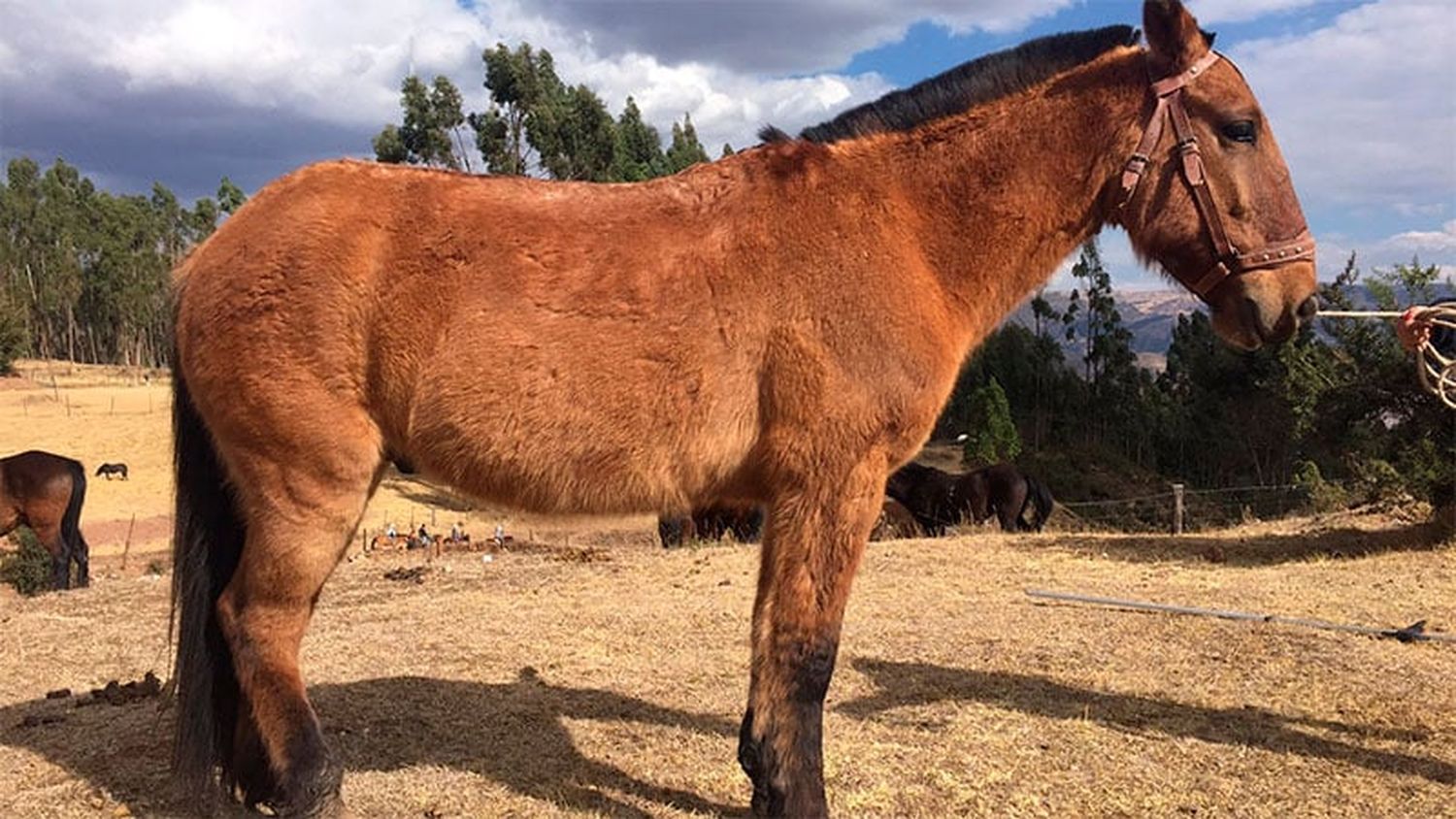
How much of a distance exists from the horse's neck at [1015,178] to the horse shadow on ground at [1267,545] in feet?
26.6

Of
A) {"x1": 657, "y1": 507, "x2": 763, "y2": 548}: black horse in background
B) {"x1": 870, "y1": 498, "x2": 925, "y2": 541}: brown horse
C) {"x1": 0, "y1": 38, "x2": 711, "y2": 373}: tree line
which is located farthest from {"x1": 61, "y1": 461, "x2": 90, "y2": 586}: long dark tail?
{"x1": 0, "y1": 38, "x2": 711, "y2": 373}: tree line

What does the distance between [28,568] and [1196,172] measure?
14471mm

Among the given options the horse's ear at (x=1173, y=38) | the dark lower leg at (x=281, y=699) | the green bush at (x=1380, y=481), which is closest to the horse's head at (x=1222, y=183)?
the horse's ear at (x=1173, y=38)

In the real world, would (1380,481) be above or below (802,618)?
below

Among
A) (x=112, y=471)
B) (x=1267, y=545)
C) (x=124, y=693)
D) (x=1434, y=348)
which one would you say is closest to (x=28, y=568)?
(x=124, y=693)

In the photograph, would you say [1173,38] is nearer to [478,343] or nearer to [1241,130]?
[1241,130]

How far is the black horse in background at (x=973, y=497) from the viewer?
769 inches

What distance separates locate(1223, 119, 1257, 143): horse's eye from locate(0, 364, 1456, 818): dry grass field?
263 cm

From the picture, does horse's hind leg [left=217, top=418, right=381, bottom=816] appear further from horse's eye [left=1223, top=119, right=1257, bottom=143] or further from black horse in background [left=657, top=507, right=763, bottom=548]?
black horse in background [left=657, top=507, right=763, bottom=548]

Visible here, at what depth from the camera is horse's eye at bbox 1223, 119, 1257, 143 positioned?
3.55 metres

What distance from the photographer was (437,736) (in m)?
4.73

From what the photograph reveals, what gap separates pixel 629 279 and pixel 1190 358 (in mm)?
43190

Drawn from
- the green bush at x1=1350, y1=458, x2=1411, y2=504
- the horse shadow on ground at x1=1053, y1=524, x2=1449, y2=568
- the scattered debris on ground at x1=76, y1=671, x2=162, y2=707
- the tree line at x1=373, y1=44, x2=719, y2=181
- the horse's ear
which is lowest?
the horse shadow on ground at x1=1053, y1=524, x2=1449, y2=568

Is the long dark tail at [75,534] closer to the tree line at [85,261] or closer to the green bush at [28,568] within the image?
the green bush at [28,568]
